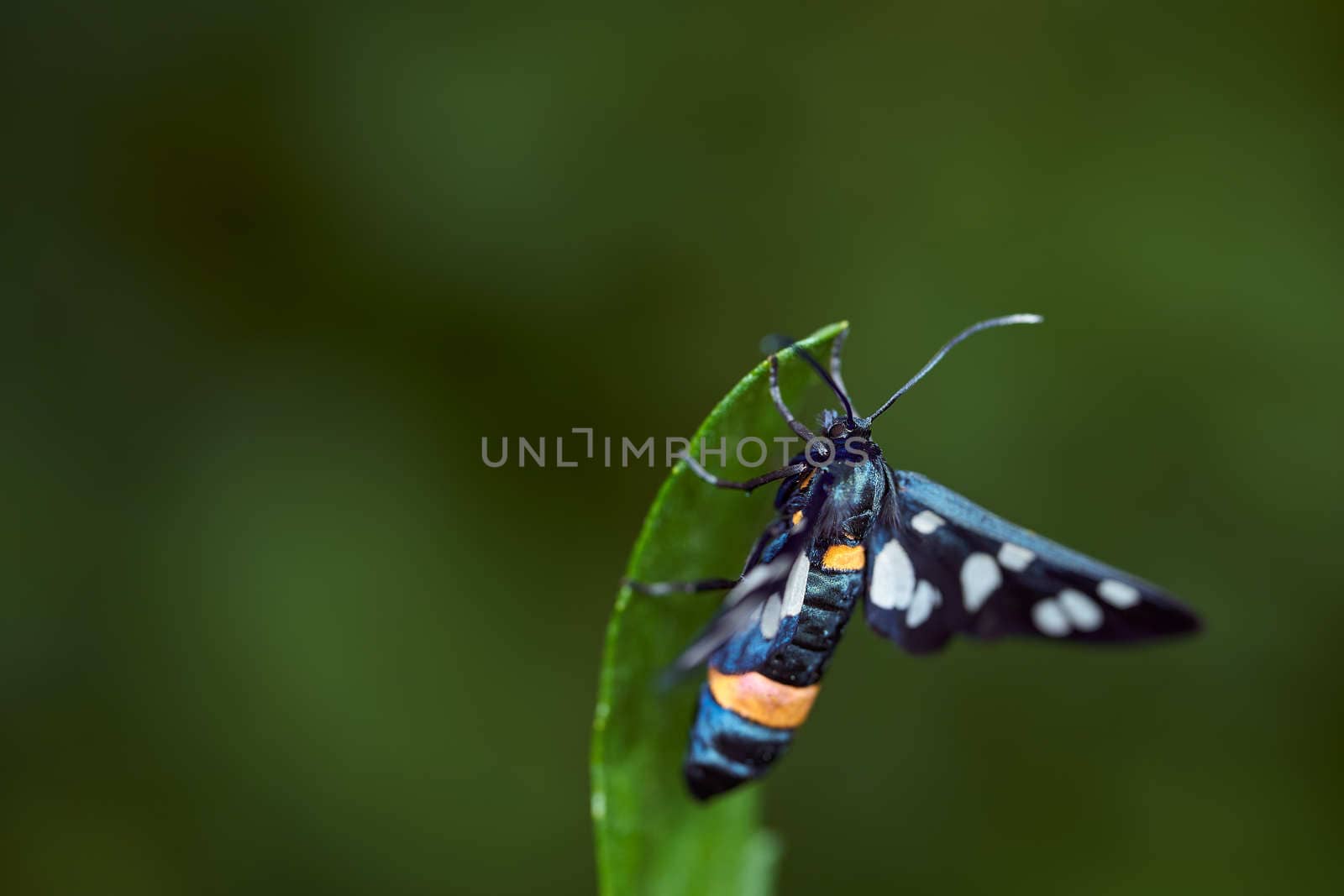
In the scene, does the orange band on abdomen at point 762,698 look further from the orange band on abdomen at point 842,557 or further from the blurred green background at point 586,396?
the blurred green background at point 586,396

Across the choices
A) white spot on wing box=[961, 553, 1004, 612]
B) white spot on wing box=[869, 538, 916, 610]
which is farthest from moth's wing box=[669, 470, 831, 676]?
white spot on wing box=[961, 553, 1004, 612]

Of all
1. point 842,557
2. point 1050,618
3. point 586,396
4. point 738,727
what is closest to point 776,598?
point 842,557

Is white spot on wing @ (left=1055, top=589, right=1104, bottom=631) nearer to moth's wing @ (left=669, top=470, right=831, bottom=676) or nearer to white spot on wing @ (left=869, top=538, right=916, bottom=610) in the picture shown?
white spot on wing @ (left=869, top=538, right=916, bottom=610)

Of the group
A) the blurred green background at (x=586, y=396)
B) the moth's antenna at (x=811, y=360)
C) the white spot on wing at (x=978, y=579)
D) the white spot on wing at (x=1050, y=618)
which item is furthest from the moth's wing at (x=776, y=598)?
the blurred green background at (x=586, y=396)

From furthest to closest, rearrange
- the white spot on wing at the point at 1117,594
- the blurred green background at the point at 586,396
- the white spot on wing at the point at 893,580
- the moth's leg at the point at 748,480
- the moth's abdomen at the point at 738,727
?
the blurred green background at the point at 586,396
the white spot on wing at the point at 893,580
the white spot on wing at the point at 1117,594
the moth's abdomen at the point at 738,727
the moth's leg at the point at 748,480

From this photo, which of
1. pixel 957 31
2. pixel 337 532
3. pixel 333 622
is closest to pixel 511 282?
pixel 337 532

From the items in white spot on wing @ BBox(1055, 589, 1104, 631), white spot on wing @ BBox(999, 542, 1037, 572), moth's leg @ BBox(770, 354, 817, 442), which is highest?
moth's leg @ BBox(770, 354, 817, 442)

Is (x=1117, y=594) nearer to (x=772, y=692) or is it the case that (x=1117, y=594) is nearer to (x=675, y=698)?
(x=772, y=692)
